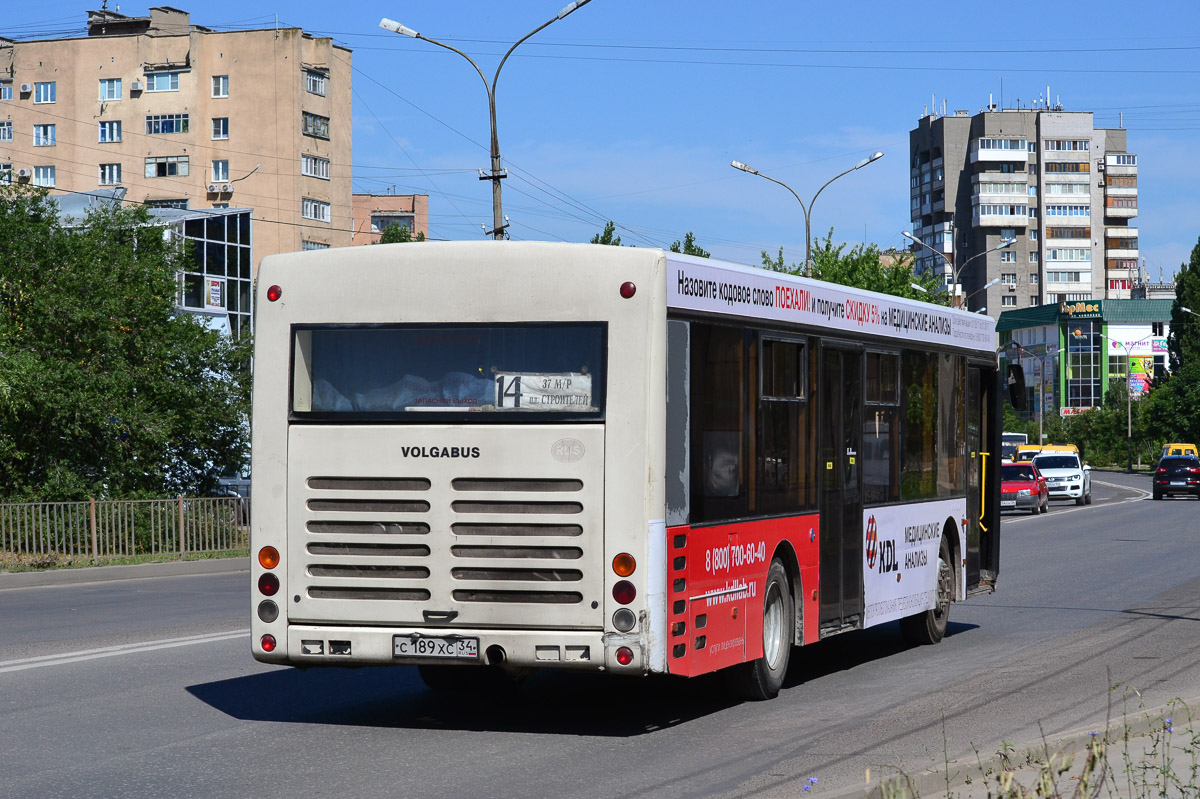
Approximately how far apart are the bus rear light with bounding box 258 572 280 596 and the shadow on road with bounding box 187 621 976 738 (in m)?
0.85

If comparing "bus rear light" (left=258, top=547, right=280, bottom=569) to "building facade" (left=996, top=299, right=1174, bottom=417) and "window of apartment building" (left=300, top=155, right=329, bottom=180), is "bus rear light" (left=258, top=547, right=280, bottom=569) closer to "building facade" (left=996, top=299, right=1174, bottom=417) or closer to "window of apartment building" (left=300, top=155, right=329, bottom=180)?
"window of apartment building" (left=300, top=155, right=329, bottom=180)

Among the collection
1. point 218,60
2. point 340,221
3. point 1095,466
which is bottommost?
point 1095,466

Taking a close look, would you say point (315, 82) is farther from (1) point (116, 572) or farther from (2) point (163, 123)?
(1) point (116, 572)

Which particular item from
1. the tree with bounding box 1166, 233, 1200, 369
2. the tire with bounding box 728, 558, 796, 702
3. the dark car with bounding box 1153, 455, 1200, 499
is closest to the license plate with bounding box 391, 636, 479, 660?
the tire with bounding box 728, 558, 796, 702

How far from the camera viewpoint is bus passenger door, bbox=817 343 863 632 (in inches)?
449

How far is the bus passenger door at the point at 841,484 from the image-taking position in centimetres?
1141

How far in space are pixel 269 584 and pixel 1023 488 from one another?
40.0 metres

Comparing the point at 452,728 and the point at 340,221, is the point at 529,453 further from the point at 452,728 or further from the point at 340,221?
the point at 340,221

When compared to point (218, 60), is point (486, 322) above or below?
below

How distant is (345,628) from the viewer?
919 cm

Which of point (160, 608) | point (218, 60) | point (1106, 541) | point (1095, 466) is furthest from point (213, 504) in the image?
point (1095, 466)

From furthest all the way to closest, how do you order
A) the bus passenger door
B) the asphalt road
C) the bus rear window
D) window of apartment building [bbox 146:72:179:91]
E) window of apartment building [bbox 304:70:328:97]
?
window of apartment building [bbox 146:72:179:91], window of apartment building [bbox 304:70:328:97], the bus passenger door, the bus rear window, the asphalt road

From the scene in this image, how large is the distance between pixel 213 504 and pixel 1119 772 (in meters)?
23.0

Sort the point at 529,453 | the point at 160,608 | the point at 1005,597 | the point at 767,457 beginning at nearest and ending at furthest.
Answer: the point at 529,453, the point at 767,457, the point at 160,608, the point at 1005,597
